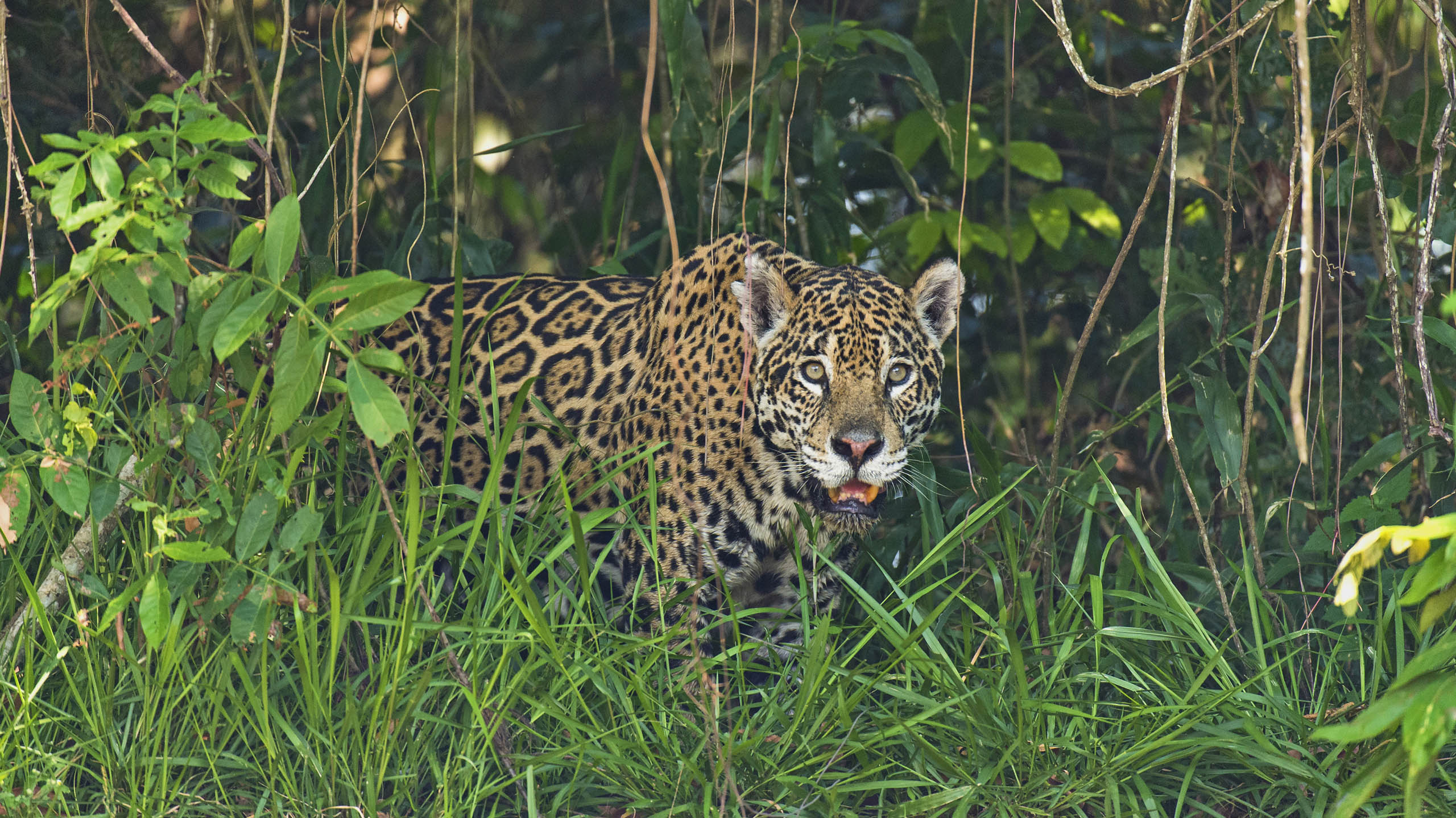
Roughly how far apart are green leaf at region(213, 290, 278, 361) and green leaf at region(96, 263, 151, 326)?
0.70ft

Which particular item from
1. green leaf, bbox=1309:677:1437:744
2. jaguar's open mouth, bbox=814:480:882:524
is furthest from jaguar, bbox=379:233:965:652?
green leaf, bbox=1309:677:1437:744

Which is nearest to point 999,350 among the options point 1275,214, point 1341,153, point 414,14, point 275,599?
point 1275,214

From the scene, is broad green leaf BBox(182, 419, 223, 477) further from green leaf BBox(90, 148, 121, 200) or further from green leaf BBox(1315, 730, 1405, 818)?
green leaf BBox(1315, 730, 1405, 818)

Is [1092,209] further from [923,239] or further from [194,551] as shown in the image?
[194,551]

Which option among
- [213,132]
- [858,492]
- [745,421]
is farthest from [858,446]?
[213,132]

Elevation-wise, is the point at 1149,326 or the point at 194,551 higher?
the point at 1149,326

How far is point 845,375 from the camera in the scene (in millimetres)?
3635

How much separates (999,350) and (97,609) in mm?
3849

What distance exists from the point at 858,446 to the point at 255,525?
1469mm

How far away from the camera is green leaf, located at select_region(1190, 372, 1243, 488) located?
3410 millimetres

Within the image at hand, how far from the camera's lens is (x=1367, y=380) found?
178 inches

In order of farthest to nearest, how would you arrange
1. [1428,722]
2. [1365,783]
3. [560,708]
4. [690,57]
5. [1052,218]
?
1. [1052,218]
2. [690,57]
3. [560,708]
4. [1365,783]
5. [1428,722]

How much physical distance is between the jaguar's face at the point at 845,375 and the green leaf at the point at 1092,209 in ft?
4.31

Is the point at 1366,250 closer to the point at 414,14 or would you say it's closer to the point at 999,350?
the point at 999,350
